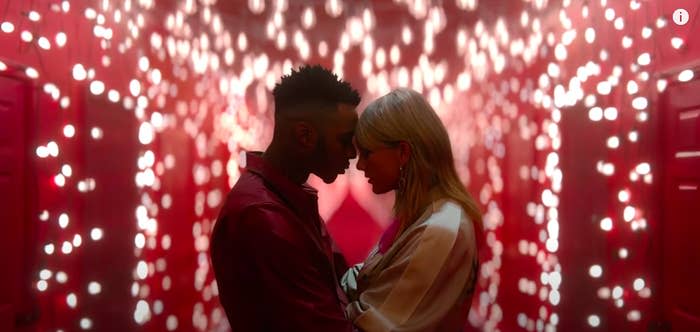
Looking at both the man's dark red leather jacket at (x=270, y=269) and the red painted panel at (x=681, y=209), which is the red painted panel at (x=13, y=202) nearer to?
the man's dark red leather jacket at (x=270, y=269)

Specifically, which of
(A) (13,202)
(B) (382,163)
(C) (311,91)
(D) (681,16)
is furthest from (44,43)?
(D) (681,16)

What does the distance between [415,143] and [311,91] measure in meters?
0.26

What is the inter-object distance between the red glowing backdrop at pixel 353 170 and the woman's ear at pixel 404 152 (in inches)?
45.5

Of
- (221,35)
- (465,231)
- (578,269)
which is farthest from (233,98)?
(465,231)

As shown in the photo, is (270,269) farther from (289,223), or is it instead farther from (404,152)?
(404,152)

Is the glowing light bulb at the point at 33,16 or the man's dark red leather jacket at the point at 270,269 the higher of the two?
the glowing light bulb at the point at 33,16

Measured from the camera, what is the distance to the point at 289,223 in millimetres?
1153

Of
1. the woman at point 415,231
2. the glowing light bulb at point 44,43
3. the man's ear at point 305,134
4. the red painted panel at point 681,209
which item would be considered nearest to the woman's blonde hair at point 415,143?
the woman at point 415,231

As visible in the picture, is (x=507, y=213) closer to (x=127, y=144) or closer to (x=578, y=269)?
(x=578, y=269)

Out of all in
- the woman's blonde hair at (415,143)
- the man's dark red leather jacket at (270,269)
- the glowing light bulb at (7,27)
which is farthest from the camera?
the glowing light bulb at (7,27)

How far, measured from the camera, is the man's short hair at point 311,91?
4.32 ft

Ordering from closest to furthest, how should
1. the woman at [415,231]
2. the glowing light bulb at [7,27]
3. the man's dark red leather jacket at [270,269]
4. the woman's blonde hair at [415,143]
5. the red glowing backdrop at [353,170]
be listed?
the man's dark red leather jacket at [270,269] → the woman at [415,231] → the woman's blonde hair at [415,143] → the glowing light bulb at [7,27] → the red glowing backdrop at [353,170]

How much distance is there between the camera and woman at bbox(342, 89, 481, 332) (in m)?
1.24

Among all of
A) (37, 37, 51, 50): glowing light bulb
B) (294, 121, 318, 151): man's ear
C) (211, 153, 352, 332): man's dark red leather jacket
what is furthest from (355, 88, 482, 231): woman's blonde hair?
(37, 37, 51, 50): glowing light bulb
